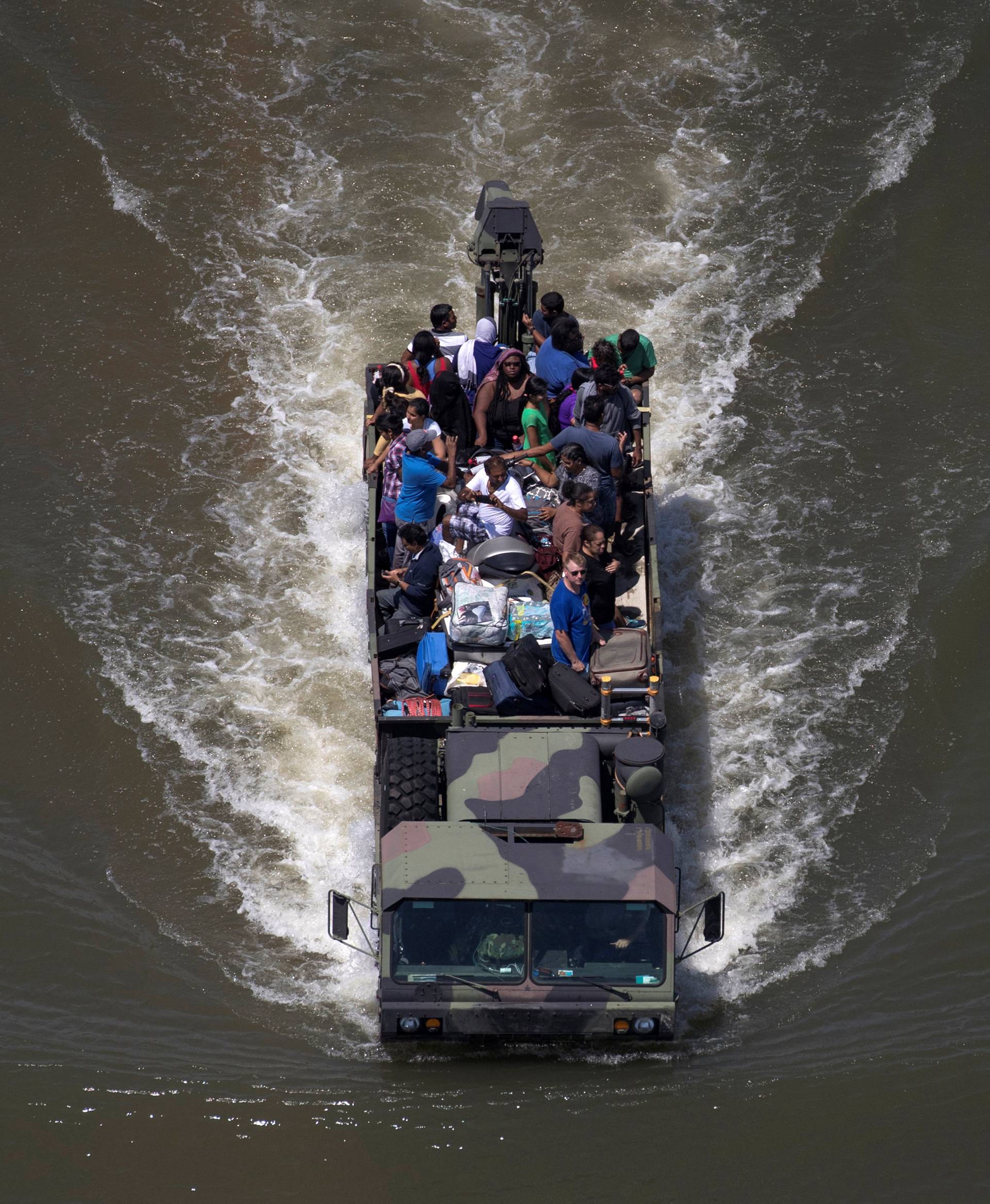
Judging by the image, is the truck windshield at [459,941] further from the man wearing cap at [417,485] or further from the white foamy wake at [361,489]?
the man wearing cap at [417,485]

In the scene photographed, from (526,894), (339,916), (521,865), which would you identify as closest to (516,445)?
(521,865)

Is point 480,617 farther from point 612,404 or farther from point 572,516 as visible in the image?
point 612,404

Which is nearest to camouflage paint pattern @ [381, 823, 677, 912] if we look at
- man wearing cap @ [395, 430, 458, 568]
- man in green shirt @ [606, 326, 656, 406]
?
man wearing cap @ [395, 430, 458, 568]

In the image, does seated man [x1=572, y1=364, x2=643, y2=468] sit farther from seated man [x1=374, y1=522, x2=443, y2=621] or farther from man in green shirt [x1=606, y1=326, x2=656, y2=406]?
seated man [x1=374, y1=522, x2=443, y2=621]

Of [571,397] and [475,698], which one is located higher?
[571,397]

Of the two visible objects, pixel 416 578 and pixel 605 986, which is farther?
pixel 416 578
